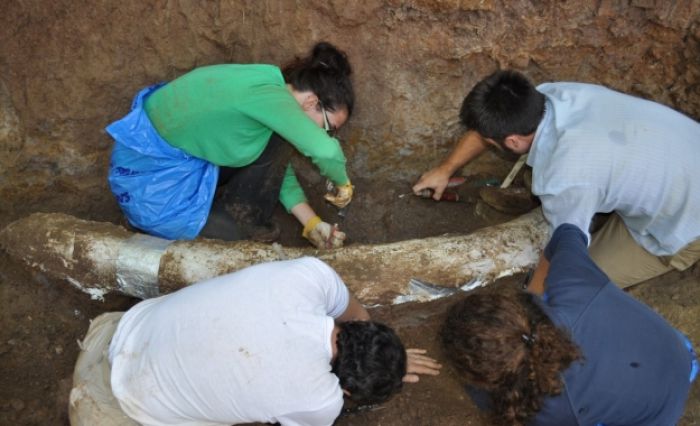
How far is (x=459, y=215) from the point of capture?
306cm

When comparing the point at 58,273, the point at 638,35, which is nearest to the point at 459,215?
the point at 638,35

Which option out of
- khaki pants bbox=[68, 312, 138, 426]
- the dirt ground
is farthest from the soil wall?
khaki pants bbox=[68, 312, 138, 426]

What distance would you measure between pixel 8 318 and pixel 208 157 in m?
1.33

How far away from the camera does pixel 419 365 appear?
2.41 meters

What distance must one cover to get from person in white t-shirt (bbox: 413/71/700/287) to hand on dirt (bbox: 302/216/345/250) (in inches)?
34.8

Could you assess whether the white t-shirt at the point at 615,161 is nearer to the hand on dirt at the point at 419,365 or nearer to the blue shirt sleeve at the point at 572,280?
the blue shirt sleeve at the point at 572,280

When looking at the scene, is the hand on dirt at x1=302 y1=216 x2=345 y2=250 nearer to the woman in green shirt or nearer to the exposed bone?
the woman in green shirt

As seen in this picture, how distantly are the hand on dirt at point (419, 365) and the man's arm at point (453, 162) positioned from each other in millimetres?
883

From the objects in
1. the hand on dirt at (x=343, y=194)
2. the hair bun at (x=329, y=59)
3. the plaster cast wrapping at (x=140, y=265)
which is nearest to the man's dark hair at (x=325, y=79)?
the hair bun at (x=329, y=59)

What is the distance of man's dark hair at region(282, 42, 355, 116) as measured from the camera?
2357 millimetres

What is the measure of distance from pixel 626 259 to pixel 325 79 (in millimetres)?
1615

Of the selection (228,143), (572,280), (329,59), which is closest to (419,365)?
(572,280)

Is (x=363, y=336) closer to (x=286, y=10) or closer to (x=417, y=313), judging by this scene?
(x=417, y=313)

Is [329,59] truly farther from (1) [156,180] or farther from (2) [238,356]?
(2) [238,356]
